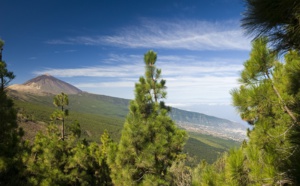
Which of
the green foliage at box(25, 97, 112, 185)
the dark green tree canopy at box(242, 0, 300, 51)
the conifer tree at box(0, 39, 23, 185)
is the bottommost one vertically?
the green foliage at box(25, 97, 112, 185)

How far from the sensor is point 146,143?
356 inches

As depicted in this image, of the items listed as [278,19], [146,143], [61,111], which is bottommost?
[146,143]

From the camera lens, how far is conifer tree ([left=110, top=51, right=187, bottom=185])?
29.6 feet

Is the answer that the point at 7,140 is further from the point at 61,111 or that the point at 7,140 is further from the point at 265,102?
the point at 265,102

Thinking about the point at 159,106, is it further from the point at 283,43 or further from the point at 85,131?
the point at 85,131

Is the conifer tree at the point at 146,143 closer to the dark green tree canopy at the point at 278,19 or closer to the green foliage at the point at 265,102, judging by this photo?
the green foliage at the point at 265,102

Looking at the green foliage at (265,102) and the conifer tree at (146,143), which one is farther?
the conifer tree at (146,143)

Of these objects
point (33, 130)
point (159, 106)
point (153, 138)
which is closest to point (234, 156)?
point (153, 138)

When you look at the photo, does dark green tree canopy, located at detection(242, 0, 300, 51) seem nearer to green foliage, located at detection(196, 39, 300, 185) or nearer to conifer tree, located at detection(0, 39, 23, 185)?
green foliage, located at detection(196, 39, 300, 185)

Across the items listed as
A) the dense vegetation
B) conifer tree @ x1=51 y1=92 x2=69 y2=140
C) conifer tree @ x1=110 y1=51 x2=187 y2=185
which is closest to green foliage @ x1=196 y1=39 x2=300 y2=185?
the dense vegetation

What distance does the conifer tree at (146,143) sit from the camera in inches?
355

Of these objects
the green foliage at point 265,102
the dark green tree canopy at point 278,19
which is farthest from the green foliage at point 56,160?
the dark green tree canopy at point 278,19

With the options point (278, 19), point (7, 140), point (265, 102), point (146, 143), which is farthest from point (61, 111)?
point (278, 19)

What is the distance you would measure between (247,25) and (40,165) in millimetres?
11617
